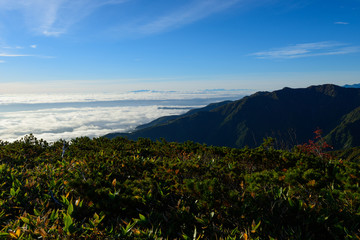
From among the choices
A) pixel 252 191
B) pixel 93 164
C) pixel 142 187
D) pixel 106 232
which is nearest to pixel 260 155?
pixel 252 191

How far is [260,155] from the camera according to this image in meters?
8.77

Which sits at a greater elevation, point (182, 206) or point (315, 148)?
point (182, 206)

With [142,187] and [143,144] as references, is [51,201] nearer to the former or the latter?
[142,187]

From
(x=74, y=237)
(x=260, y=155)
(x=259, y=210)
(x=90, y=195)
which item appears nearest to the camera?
(x=74, y=237)

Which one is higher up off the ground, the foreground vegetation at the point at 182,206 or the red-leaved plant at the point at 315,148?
the foreground vegetation at the point at 182,206

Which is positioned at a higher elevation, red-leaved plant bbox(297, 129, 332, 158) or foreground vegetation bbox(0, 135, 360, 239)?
foreground vegetation bbox(0, 135, 360, 239)

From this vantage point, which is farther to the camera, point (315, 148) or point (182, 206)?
point (315, 148)

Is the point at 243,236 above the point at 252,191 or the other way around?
the other way around

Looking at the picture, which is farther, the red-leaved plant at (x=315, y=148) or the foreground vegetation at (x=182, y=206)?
the red-leaved plant at (x=315, y=148)

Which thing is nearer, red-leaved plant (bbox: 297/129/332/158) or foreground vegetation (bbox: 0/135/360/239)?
foreground vegetation (bbox: 0/135/360/239)

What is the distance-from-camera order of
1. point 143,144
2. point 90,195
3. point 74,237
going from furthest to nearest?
1. point 143,144
2. point 90,195
3. point 74,237

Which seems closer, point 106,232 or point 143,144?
point 106,232

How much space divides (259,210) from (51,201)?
14.9 feet

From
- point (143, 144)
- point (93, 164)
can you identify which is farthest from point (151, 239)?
point (143, 144)
